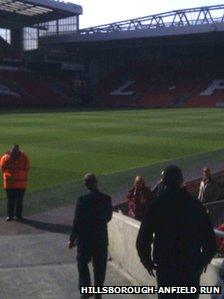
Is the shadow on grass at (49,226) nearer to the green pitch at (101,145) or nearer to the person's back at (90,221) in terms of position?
the green pitch at (101,145)

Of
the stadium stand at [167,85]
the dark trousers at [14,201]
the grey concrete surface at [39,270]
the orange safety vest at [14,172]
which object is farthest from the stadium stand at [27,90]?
the grey concrete surface at [39,270]

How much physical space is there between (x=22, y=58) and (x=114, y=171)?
61.9 meters

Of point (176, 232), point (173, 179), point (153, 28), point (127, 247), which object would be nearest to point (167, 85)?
point (153, 28)

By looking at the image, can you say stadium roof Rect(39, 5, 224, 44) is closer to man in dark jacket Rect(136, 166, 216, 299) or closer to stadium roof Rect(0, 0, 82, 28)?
stadium roof Rect(0, 0, 82, 28)

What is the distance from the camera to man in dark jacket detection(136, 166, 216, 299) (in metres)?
5.71

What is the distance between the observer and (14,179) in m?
13.7

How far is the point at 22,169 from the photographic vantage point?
13.9 metres

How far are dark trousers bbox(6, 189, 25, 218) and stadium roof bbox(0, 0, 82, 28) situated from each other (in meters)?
55.5

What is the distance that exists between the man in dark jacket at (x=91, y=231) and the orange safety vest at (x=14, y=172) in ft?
19.4

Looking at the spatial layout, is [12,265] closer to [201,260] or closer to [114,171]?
[201,260]

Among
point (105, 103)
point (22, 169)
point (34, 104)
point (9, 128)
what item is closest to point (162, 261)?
point (22, 169)

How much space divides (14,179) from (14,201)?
1.41 ft

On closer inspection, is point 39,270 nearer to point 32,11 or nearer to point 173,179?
point 173,179

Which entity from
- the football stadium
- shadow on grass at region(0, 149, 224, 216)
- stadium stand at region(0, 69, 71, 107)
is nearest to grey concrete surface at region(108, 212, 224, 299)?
the football stadium
